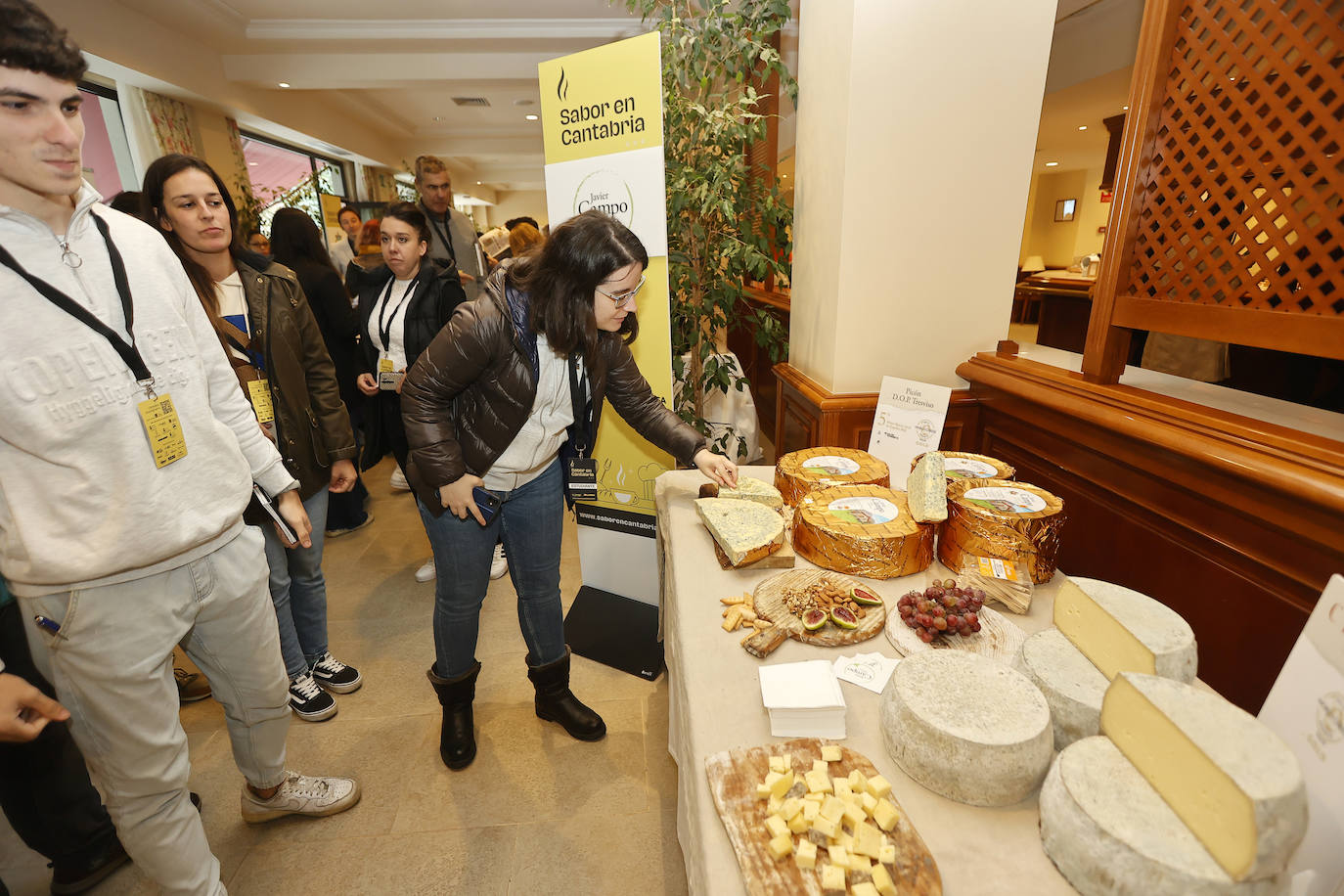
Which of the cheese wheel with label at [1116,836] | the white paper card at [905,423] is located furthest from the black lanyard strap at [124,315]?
the white paper card at [905,423]

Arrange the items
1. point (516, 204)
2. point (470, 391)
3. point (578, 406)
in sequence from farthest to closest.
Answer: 1. point (516, 204)
2. point (578, 406)
3. point (470, 391)

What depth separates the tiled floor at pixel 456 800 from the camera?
1495mm

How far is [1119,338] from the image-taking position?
1.48 m

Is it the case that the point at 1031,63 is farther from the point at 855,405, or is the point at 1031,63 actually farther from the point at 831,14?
the point at 855,405

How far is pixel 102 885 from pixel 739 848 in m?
1.77

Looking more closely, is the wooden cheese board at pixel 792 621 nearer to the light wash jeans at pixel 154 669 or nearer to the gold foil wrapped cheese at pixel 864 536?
the gold foil wrapped cheese at pixel 864 536

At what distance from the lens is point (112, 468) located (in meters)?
0.98

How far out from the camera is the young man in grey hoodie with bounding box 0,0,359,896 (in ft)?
2.91

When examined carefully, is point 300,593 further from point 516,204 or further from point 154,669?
point 516,204

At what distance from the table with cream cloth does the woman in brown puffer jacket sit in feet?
1.23

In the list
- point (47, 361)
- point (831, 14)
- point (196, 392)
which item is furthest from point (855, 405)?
point (47, 361)

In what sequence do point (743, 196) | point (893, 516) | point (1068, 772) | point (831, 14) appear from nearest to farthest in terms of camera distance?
point (1068, 772) → point (893, 516) → point (831, 14) → point (743, 196)

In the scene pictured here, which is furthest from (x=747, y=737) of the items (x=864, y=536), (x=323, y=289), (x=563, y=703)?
(x=323, y=289)

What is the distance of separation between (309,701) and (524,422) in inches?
52.6
